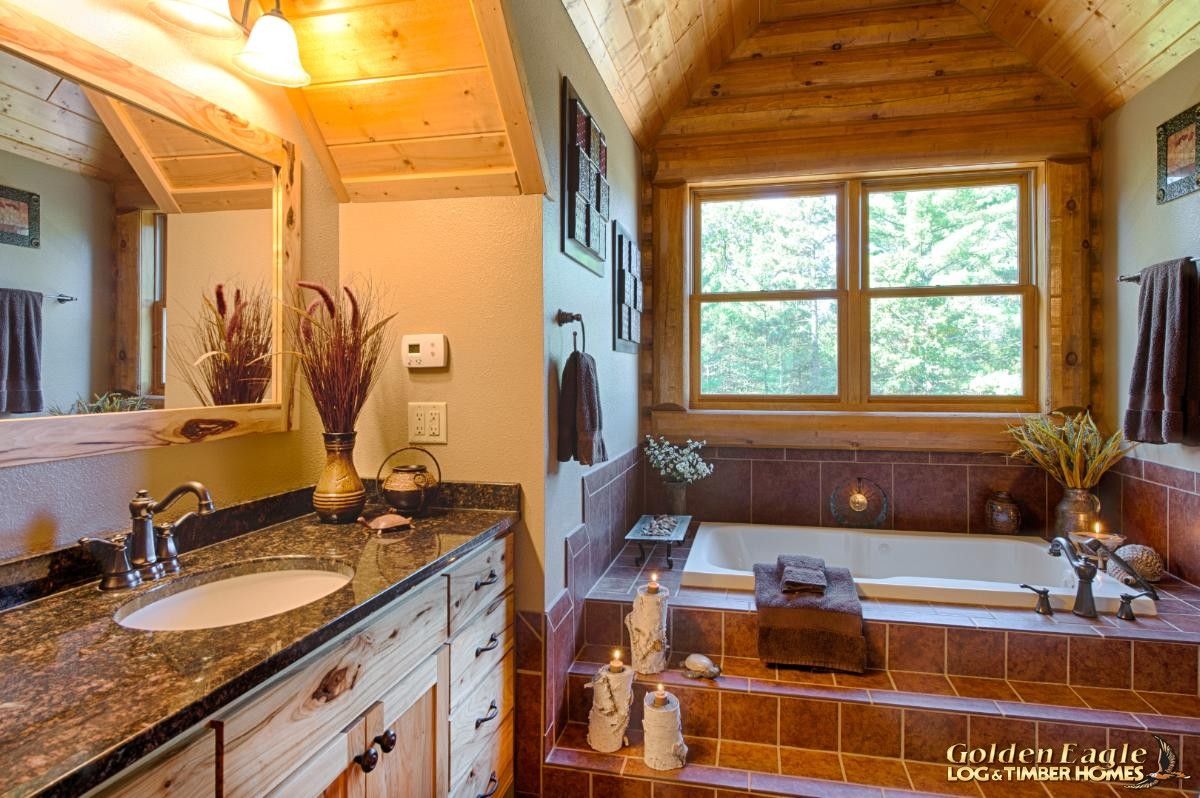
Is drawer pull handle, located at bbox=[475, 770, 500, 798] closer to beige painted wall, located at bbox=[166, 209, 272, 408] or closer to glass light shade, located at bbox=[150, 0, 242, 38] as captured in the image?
beige painted wall, located at bbox=[166, 209, 272, 408]

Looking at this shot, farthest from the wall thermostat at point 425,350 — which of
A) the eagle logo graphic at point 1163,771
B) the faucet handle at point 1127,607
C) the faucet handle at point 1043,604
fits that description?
the faucet handle at point 1127,607

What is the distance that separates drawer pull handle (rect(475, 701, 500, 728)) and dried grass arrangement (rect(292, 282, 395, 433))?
2.68 feet

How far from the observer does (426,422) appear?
1943 mm

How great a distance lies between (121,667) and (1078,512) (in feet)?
11.2

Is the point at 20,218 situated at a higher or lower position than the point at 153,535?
higher

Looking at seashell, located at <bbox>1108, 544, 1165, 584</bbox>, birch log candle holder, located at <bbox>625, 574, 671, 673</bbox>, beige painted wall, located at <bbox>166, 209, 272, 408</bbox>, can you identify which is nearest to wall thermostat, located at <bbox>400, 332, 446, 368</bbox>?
beige painted wall, located at <bbox>166, 209, 272, 408</bbox>

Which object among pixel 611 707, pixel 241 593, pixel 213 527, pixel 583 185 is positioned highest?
pixel 583 185

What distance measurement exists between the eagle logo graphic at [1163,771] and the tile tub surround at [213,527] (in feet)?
6.25

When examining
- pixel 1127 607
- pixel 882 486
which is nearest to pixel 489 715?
pixel 1127 607

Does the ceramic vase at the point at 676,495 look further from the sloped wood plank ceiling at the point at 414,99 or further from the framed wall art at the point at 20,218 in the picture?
the framed wall art at the point at 20,218

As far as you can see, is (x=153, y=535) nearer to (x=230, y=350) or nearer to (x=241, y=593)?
(x=241, y=593)

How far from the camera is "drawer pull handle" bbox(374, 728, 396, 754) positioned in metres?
1.19

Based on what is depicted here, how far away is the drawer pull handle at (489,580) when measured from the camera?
1.65m

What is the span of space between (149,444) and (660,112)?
2.73m
